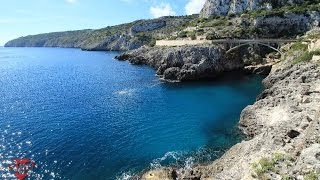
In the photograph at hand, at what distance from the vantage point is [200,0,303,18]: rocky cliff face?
5325 inches

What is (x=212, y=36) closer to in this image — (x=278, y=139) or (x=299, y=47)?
(x=299, y=47)

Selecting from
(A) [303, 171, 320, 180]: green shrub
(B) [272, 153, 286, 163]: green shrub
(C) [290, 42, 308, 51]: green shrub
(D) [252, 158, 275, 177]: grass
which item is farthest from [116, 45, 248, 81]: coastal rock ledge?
(A) [303, 171, 320, 180]: green shrub

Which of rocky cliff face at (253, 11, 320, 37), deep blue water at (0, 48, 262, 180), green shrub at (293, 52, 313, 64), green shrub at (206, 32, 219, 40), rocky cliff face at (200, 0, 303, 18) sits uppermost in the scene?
rocky cliff face at (200, 0, 303, 18)

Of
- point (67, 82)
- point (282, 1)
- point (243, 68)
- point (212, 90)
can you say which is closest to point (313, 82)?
point (212, 90)

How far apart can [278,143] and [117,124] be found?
28.0m

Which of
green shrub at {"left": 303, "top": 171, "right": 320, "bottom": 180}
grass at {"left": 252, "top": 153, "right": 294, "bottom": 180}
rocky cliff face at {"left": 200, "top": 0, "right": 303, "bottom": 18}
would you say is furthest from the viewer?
rocky cliff face at {"left": 200, "top": 0, "right": 303, "bottom": 18}

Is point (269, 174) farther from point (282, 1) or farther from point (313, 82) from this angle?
point (282, 1)

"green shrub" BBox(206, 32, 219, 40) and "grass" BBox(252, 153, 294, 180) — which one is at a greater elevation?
"green shrub" BBox(206, 32, 219, 40)

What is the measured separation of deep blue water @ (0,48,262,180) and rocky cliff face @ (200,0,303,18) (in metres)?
60.2

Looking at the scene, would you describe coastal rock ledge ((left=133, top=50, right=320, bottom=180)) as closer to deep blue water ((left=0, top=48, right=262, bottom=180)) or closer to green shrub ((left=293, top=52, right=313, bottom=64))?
deep blue water ((left=0, top=48, right=262, bottom=180))

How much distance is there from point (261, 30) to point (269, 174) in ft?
317

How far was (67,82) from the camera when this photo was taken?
96.9 meters

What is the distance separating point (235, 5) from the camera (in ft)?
475

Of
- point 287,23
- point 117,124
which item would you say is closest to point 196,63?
point 117,124
